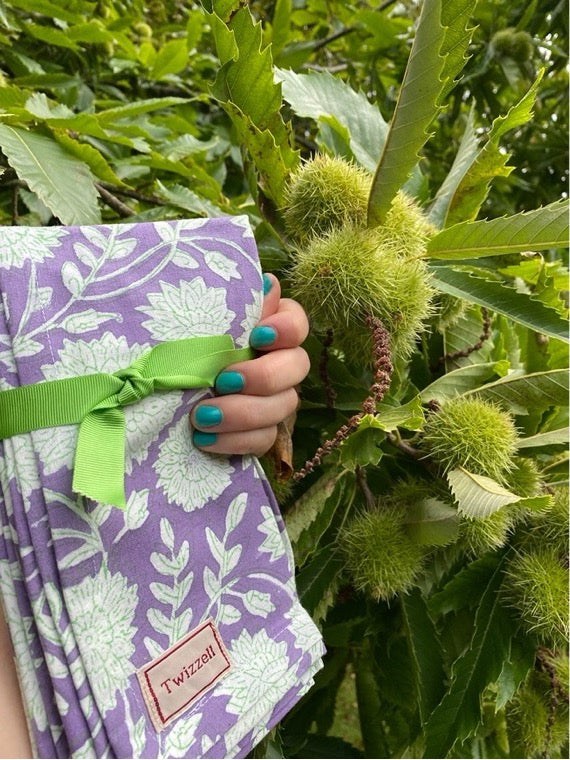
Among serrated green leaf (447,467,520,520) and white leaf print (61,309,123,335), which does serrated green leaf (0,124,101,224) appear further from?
serrated green leaf (447,467,520,520)

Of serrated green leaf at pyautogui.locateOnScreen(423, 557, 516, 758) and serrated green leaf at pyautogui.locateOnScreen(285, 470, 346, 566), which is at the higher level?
serrated green leaf at pyautogui.locateOnScreen(285, 470, 346, 566)

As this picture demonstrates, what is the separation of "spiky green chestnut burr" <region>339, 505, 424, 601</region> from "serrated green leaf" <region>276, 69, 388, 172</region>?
0.37 meters

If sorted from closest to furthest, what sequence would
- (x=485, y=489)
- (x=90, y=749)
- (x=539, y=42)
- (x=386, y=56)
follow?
1. (x=90, y=749)
2. (x=485, y=489)
3. (x=539, y=42)
4. (x=386, y=56)

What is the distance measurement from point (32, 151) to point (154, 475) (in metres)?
0.34

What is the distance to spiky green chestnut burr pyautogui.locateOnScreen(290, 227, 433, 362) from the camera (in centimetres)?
53

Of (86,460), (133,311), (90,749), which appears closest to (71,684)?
(90,749)

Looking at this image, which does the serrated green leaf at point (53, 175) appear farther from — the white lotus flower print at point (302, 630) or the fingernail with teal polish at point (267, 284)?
the white lotus flower print at point (302, 630)

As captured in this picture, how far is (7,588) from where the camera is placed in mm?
418

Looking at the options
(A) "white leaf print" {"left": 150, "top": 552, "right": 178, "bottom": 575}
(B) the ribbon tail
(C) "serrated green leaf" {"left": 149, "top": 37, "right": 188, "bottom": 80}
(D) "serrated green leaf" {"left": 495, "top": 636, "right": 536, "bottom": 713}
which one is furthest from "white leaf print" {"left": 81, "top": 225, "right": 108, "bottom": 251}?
(C) "serrated green leaf" {"left": 149, "top": 37, "right": 188, "bottom": 80}

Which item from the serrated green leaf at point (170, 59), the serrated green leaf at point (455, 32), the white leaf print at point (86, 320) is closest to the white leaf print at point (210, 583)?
the white leaf print at point (86, 320)

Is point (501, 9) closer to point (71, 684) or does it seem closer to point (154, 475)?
point (154, 475)

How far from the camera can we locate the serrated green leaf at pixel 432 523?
577mm

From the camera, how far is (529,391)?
24.6 inches

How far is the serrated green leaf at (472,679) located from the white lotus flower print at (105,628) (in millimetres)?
348
